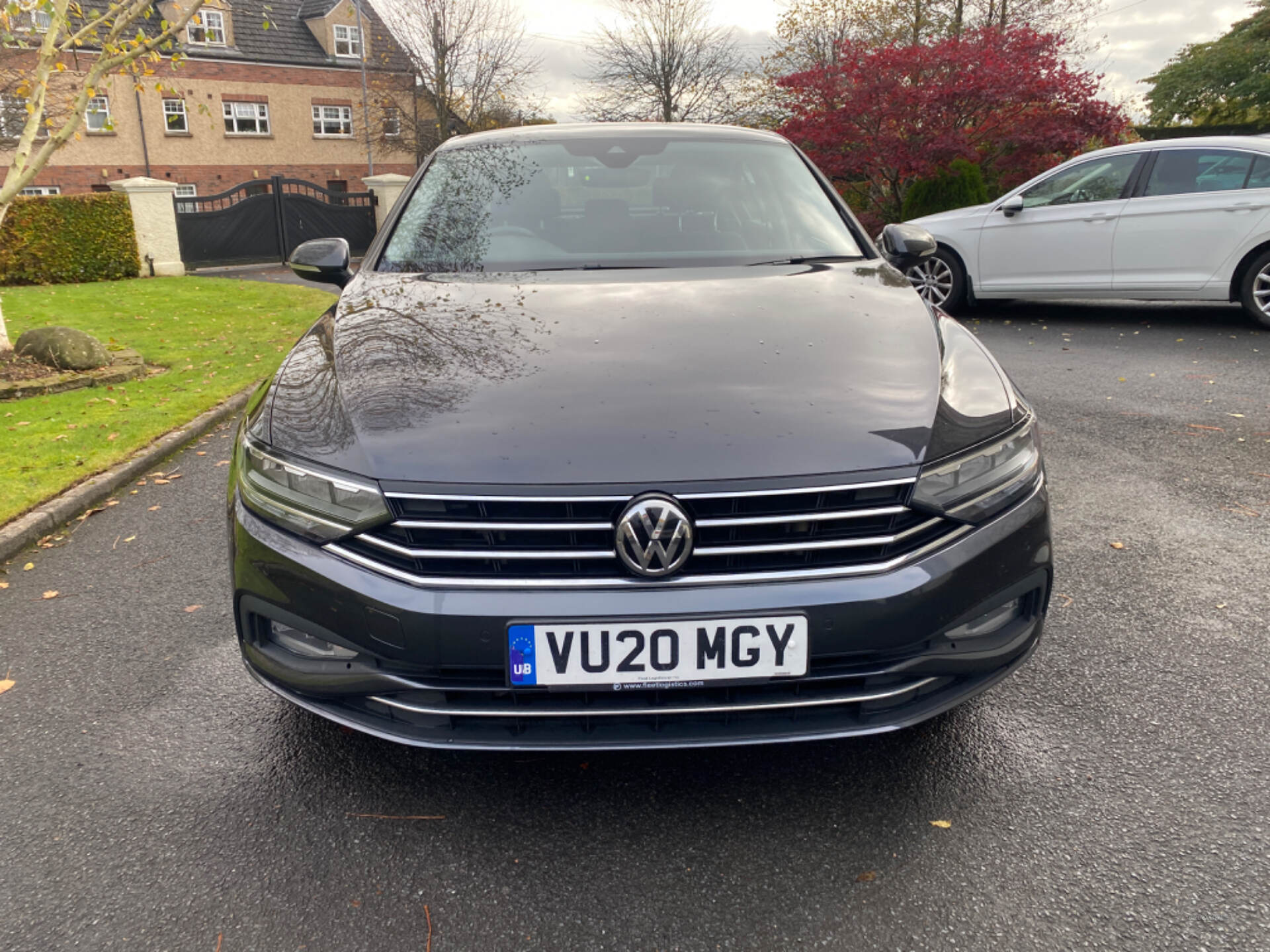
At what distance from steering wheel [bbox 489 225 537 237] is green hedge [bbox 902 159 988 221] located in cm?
1084

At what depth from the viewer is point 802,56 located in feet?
94.9

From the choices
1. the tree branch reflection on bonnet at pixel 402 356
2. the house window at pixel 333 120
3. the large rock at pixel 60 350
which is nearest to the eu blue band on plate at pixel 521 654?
the tree branch reflection on bonnet at pixel 402 356

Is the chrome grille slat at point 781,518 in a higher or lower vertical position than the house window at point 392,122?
lower

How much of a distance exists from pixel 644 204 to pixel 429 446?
66.8 inches

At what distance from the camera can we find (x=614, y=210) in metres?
3.32

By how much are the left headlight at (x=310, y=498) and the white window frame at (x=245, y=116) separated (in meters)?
38.4

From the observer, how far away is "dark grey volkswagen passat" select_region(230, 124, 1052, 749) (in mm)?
1851

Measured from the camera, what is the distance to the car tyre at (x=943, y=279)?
9625 millimetres

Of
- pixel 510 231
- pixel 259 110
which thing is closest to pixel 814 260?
pixel 510 231

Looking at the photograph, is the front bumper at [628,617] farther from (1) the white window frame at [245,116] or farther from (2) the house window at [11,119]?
(1) the white window frame at [245,116]

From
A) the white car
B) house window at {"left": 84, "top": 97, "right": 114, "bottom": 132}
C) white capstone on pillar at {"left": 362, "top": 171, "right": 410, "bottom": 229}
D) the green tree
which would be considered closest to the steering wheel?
the white car

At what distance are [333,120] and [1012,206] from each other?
35.8m

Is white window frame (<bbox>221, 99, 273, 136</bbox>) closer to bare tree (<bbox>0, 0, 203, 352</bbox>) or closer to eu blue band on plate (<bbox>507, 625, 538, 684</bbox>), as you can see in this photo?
bare tree (<bbox>0, 0, 203, 352</bbox>)

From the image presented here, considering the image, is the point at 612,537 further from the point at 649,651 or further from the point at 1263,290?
the point at 1263,290
